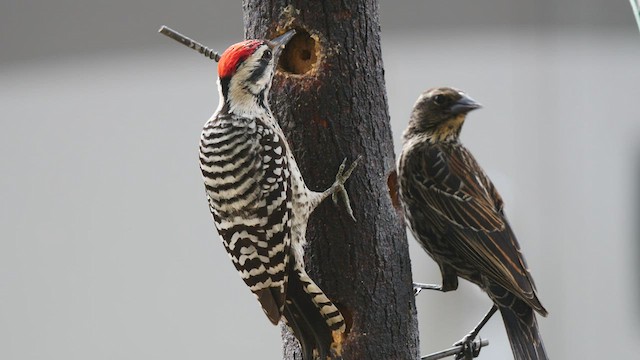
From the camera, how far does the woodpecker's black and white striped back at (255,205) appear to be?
11.0ft

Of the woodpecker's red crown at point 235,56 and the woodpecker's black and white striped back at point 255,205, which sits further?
the woodpecker's red crown at point 235,56

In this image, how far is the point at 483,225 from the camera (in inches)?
158

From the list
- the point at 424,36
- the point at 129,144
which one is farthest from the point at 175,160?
the point at 424,36

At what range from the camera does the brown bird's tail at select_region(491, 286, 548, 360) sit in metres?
3.99

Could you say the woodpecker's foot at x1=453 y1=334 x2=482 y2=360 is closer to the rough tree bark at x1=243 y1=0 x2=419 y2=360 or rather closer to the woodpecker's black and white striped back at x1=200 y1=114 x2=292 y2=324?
the rough tree bark at x1=243 y1=0 x2=419 y2=360

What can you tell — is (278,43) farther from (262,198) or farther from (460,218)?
(460,218)

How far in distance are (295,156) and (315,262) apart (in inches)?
14.7

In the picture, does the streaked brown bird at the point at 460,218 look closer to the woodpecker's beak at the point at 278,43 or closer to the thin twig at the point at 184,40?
the woodpecker's beak at the point at 278,43

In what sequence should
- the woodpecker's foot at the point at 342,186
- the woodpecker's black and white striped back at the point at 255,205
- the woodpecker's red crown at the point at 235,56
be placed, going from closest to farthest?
the woodpecker's black and white striped back at the point at 255,205
the woodpecker's red crown at the point at 235,56
the woodpecker's foot at the point at 342,186

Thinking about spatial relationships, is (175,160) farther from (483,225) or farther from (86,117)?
(483,225)

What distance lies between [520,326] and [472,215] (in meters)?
0.46

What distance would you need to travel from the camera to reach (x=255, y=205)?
→ 338 centimetres

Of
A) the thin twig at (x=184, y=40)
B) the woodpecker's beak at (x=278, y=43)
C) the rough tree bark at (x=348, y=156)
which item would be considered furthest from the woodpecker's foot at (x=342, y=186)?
the thin twig at (x=184, y=40)

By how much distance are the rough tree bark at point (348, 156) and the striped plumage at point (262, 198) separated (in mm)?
143
